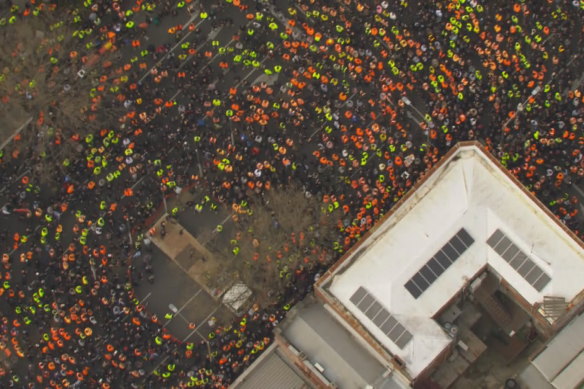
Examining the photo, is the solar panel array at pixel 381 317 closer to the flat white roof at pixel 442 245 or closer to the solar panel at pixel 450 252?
the flat white roof at pixel 442 245

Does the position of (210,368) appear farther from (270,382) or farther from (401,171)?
(401,171)

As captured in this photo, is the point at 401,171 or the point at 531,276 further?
the point at 401,171

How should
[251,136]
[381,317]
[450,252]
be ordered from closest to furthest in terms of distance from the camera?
[381,317] < [450,252] < [251,136]

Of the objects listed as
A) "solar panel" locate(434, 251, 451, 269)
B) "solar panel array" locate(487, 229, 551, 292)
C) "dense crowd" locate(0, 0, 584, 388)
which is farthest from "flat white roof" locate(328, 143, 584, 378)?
"dense crowd" locate(0, 0, 584, 388)

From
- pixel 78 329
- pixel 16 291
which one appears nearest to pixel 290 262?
pixel 78 329

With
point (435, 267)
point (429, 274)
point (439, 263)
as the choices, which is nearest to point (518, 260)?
point (439, 263)

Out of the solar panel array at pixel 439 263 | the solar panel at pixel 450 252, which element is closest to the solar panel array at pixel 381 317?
the solar panel array at pixel 439 263

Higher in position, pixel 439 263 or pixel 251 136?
pixel 251 136

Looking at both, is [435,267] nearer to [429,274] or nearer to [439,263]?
[439,263]
